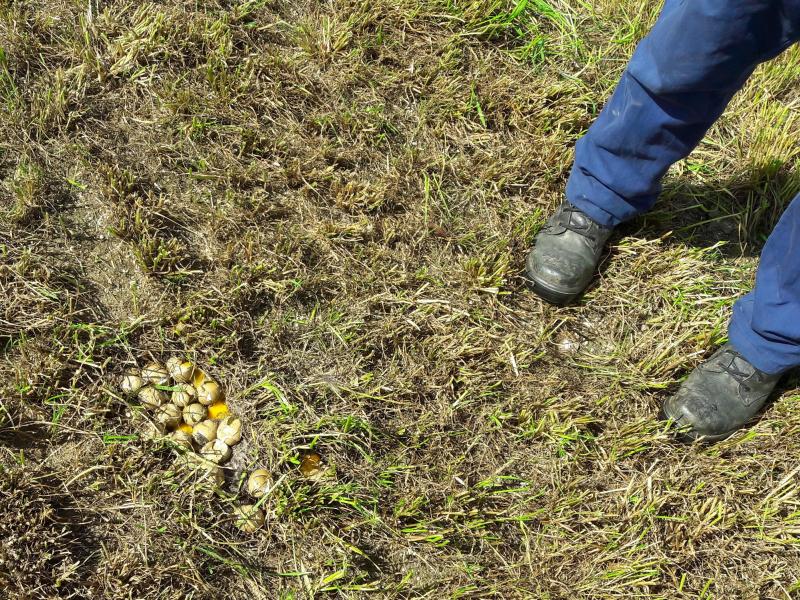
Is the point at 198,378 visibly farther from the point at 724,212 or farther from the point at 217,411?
the point at 724,212

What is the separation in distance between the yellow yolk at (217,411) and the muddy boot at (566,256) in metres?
1.10

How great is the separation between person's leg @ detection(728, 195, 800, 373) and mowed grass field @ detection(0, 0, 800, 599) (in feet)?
0.68

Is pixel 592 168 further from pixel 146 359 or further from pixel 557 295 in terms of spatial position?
pixel 146 359

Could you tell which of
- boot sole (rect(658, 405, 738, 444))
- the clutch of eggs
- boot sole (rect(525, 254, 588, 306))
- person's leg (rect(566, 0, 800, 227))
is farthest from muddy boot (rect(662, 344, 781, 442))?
the clutch of eggs

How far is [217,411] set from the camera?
2359 mm

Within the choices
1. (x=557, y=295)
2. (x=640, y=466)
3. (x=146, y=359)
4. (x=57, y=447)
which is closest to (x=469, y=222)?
(x=557, y=295)

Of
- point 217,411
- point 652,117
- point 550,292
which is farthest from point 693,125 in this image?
point 217,411

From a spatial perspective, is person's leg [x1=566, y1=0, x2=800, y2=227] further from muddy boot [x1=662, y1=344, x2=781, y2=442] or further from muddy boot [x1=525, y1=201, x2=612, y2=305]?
muddy boot [x1=662, y1=344, x2=781, y2=442]

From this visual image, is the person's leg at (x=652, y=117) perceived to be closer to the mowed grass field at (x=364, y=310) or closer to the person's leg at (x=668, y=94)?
the person's leg at (x=668, y=94)

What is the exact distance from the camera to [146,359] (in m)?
2.37

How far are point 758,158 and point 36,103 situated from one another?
8.49 feet

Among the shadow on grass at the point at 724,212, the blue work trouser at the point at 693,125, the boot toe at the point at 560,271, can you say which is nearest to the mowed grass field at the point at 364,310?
the shadow on grass at the point at 724,212

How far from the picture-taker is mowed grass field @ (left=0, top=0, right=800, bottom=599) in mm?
2197

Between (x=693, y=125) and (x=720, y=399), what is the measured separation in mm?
846
